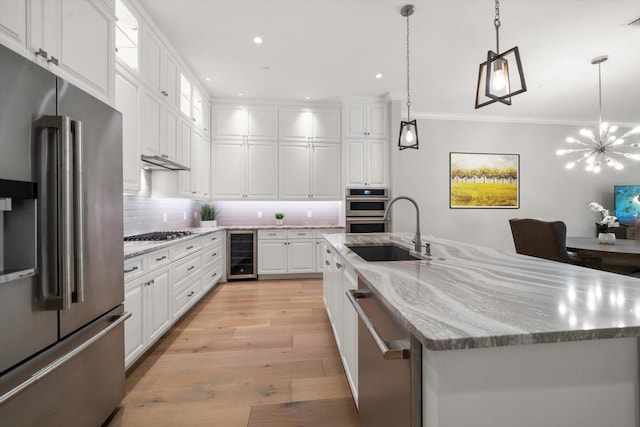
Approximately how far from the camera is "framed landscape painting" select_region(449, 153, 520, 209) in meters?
5.13

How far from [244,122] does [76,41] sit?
3.05m

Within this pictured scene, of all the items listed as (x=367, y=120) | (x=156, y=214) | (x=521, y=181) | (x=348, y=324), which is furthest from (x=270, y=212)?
(x=521, y=181)

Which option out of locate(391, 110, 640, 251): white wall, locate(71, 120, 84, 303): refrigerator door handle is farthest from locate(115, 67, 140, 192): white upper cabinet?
locate(391, 110, 640, 251): white wall

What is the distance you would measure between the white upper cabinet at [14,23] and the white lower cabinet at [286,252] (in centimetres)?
335

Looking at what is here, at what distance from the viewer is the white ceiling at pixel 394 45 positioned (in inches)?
97.3

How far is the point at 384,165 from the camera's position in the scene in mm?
4582

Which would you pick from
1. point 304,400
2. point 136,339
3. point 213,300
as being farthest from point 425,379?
point 213,300

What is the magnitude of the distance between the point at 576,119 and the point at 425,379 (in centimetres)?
724

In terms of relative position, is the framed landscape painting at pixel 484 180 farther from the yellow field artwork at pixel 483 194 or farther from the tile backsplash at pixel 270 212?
the tile backsplash at pixel 270 212

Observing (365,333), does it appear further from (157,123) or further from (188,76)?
(188,76)

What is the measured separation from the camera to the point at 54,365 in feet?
3.40

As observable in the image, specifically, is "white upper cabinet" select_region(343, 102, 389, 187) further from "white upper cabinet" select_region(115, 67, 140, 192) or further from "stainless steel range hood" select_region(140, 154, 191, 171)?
"white upper cabinet" select_region(115, 67, 140, 192)

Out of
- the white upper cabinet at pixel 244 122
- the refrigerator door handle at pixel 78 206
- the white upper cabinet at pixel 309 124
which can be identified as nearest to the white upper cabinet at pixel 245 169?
the white upper cabinet at pixel 244 122

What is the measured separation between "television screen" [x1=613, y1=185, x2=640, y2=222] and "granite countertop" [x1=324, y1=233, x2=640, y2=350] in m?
6.34
